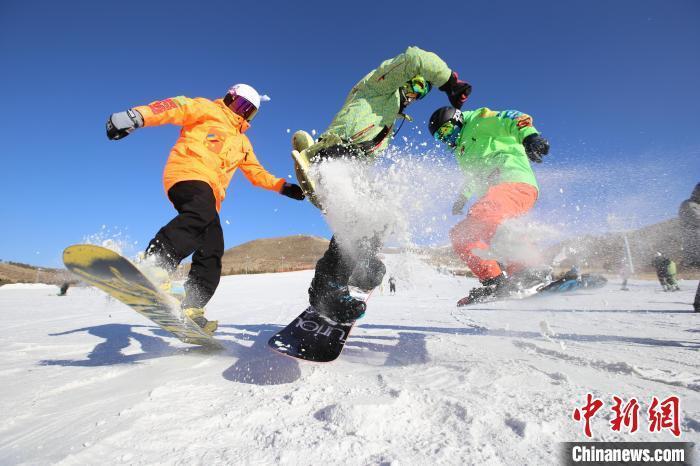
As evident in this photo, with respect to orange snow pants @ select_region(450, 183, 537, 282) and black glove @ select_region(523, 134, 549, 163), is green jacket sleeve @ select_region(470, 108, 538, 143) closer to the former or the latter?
black glove @ select_region(523, 134, 549, 163)

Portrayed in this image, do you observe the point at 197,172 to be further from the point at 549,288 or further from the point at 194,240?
the point at 549,288

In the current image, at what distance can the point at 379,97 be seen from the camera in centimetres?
271

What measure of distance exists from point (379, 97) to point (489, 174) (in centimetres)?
143

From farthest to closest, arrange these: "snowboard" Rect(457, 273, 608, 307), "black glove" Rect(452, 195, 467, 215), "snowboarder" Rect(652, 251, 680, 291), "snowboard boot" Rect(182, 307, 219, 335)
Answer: "snowboarder" Rect(652, 251, 680, 291)
"black glove" Rect(452, 195, 467, 215)
"snowboard" Rect(457, 273, 608, 307)
"snowboard boot" Rect(182, 307, 219, 335)

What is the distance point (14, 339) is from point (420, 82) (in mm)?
4077

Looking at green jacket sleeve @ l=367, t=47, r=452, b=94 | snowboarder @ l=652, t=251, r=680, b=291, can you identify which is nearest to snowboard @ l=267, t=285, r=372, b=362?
green jacket sleeve @ l=367, t=47, r=452, b=94

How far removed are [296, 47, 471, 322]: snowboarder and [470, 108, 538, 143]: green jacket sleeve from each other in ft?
2.49

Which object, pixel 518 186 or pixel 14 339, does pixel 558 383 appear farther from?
pixel 14 339

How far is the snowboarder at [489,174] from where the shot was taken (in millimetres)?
3025

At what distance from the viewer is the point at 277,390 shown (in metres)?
1.52

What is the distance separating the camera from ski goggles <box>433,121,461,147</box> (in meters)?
3.68

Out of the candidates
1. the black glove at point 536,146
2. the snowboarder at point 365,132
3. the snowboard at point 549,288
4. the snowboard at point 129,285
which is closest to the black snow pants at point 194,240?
the snowboard at point 129,285

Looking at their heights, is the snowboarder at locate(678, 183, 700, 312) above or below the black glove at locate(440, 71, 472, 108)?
below

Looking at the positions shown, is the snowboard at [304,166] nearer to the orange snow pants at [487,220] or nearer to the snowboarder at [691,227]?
the orange snow pants at [487,220]
